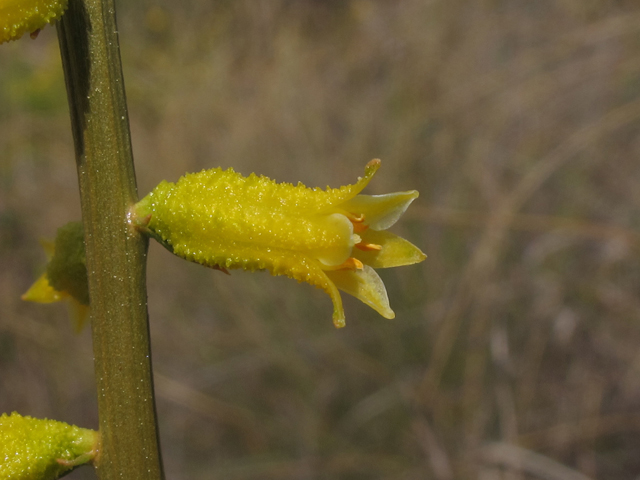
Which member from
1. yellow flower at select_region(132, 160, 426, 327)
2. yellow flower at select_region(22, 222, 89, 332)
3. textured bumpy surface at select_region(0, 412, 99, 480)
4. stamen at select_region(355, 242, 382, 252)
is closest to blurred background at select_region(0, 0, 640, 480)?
yellow flower at select_region(22, 222, 89, 332)

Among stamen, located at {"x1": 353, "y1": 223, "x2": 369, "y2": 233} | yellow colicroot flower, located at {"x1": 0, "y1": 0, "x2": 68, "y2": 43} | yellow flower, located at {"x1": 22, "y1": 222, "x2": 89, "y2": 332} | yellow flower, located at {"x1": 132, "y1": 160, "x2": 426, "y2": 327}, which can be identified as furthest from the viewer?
yellow flower, located at {"x1": 22, "y1": 222, "x2": 89, "y2": 332}

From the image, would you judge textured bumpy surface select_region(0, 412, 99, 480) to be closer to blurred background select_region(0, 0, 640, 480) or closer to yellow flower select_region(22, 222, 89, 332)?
yellow flower select_region(22, 222, 89, 332)

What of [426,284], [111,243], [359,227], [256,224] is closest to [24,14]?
[111,243]

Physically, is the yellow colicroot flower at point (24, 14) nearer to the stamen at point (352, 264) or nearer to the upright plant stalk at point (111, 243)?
the upright plant stalk at point (111, 243)

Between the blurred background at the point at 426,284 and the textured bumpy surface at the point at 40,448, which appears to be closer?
the textured bumpy surface at the point at 40,448

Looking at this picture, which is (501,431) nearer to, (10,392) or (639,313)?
(639,313)

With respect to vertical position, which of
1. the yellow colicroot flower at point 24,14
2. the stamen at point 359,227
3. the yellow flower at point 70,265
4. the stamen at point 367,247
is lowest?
the stamen at point 367,247

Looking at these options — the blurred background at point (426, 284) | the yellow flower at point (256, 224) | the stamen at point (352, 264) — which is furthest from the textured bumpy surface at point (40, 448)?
the blurred background at point (426, 284)
